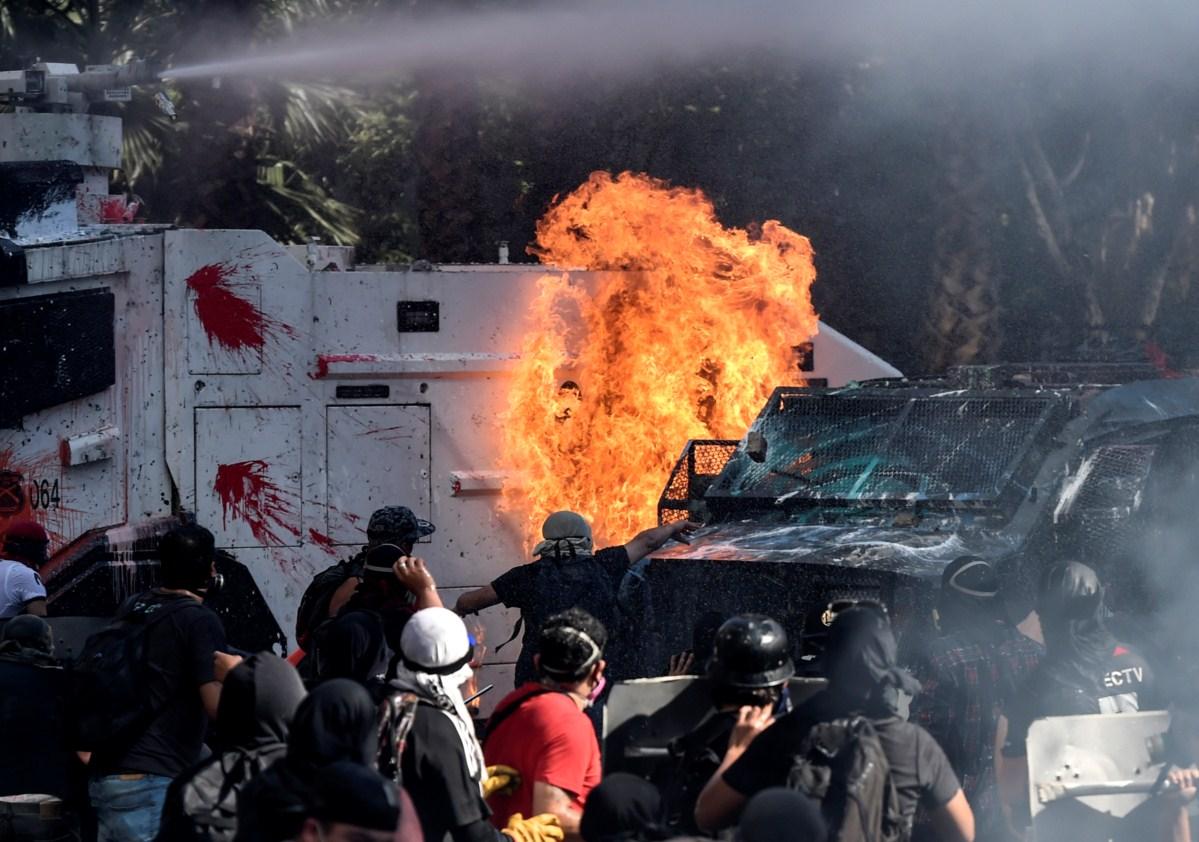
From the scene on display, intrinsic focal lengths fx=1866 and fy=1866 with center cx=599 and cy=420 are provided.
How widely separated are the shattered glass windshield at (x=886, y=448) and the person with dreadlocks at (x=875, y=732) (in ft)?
12.9

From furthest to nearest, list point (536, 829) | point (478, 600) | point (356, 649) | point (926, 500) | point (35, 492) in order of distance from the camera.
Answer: point (35, 492), point (926, 500), point (478, 600), point (356, 649), point (536, 829)

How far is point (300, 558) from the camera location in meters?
10.4

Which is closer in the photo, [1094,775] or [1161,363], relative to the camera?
[1094,775]

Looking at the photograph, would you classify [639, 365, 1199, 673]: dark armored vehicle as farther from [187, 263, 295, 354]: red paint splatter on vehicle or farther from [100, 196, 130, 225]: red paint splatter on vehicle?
[100, 196, 130, 225]: red paint splatter on vehicle

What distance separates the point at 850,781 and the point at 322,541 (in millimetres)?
6212

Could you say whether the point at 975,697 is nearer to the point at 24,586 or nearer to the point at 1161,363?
the point at 24,586

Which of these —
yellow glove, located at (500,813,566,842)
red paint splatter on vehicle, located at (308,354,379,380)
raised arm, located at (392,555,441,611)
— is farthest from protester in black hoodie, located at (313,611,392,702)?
red paint splatter on vehicle, located at (308,354,379,380)

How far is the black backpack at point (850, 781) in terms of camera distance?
15.1ft

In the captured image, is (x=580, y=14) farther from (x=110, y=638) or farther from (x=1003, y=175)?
Result: (x=110, y=638)

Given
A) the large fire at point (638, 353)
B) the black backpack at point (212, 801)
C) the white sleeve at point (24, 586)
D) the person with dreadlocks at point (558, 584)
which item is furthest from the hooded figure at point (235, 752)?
the large fire at point (638, 353)

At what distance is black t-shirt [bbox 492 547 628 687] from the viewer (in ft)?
26.4

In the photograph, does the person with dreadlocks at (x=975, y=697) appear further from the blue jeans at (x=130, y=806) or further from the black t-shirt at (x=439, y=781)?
the blue jeans at (x=130, y=806)

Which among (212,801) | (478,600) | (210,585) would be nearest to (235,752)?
(212,801)

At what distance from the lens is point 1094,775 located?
19.1 ft
